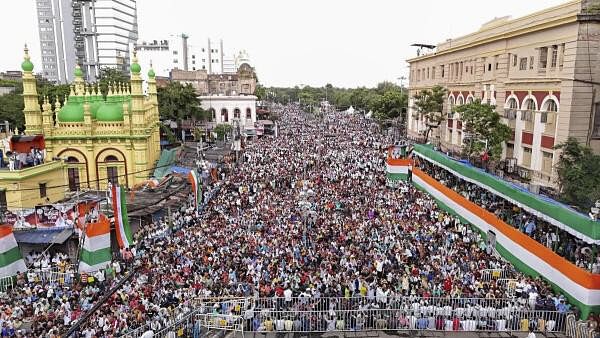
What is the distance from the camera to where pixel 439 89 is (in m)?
41.9

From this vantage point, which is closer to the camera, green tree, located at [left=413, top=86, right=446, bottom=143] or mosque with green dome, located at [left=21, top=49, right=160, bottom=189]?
mosque with green dome, located at [left=21, top=49, right=160, bottom=189]

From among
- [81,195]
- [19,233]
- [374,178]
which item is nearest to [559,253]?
[374,178]

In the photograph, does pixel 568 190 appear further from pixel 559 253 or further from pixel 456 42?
pixel 456 42

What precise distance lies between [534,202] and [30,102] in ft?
93.3

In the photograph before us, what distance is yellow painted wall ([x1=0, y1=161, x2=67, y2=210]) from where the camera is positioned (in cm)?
2483

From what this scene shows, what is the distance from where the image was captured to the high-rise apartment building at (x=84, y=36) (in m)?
110

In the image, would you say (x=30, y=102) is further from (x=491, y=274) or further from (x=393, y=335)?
(x=491, y=274)

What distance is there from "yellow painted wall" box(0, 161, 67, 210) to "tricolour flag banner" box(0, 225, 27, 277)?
797cm

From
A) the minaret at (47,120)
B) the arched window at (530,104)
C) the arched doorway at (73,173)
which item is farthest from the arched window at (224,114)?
the arched window at (530,104)

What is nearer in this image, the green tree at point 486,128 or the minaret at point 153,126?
the green tree at point 486,128

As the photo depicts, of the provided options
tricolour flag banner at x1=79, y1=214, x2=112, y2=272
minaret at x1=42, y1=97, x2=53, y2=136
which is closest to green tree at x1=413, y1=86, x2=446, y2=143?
minaret at x1=42, y1=97, x2=53, y2=136

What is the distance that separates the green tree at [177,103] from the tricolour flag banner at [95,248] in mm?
39786

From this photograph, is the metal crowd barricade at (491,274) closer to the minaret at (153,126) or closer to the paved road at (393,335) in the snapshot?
the paved road at (393,335)

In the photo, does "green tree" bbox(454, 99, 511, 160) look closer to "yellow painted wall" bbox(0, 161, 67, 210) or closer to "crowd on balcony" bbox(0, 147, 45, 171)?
"yellow painted wall" bbox(0, 161, 67, 210)
